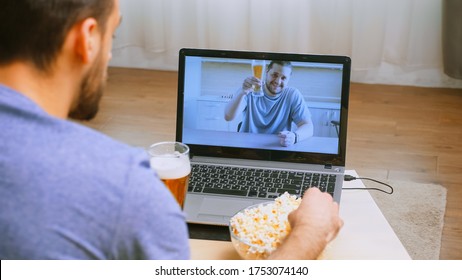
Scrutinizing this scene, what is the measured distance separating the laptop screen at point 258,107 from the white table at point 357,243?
0.26m

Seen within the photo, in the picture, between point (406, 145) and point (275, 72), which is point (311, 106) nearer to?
point (275, 72)

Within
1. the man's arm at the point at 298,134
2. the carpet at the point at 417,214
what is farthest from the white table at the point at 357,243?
the carpet at the point at 417,214

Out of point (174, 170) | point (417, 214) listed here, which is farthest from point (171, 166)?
point (417, 214)

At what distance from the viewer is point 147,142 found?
Answer: 2.70 meters

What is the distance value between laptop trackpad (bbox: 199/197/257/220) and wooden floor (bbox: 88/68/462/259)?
934mm

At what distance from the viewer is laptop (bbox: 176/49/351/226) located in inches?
55.5

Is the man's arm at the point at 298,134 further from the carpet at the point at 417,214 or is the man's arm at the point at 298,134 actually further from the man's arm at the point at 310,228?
the carpet at the point at 417,214

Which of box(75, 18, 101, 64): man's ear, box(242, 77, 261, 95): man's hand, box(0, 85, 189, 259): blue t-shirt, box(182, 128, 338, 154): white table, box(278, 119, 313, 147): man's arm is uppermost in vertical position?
box(75, 18, 101, 64): man's ear

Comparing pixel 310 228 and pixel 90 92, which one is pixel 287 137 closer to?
pixel 310 228

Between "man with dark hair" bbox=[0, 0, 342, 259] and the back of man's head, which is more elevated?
the back of man's head

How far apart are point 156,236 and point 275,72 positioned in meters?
0.87

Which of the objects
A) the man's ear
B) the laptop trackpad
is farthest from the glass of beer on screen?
the man's ear

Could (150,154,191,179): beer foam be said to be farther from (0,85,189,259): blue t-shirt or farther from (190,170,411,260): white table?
(0,85,189,259): blue t-shirt

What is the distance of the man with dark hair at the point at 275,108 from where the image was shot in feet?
4.83
